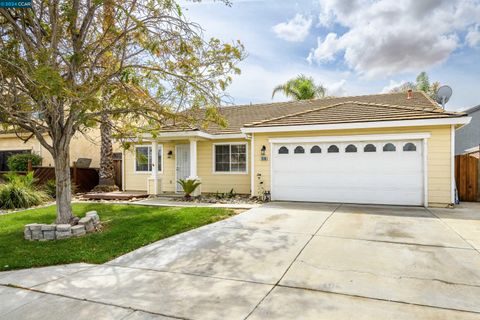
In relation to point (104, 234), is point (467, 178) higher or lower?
higher

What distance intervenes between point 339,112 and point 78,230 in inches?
356

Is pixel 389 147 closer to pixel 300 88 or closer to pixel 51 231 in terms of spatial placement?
pixel 51 231

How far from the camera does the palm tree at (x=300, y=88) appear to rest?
20.1 m

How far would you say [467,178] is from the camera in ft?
34.6

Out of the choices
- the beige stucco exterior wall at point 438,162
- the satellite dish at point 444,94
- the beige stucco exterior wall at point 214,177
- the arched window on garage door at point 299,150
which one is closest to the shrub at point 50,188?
the beige stucco exterior wall at point 214,177

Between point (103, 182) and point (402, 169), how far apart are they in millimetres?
12681

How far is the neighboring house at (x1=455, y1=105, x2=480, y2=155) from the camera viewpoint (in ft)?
52.1

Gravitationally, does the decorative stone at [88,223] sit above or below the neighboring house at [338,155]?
below

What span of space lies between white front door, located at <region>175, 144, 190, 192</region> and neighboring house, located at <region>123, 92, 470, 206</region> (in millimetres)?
105

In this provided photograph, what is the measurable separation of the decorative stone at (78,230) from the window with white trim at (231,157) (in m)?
7.15

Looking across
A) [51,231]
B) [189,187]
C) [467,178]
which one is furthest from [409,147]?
[51,231]

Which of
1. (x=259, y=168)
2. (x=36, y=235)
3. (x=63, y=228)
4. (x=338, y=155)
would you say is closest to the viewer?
(x=36, y=235)

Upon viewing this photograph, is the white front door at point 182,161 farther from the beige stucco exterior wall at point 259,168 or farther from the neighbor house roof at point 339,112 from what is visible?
the neighbor house roof at point 339,112

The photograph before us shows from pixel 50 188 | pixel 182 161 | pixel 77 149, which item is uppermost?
pixel 77 149
